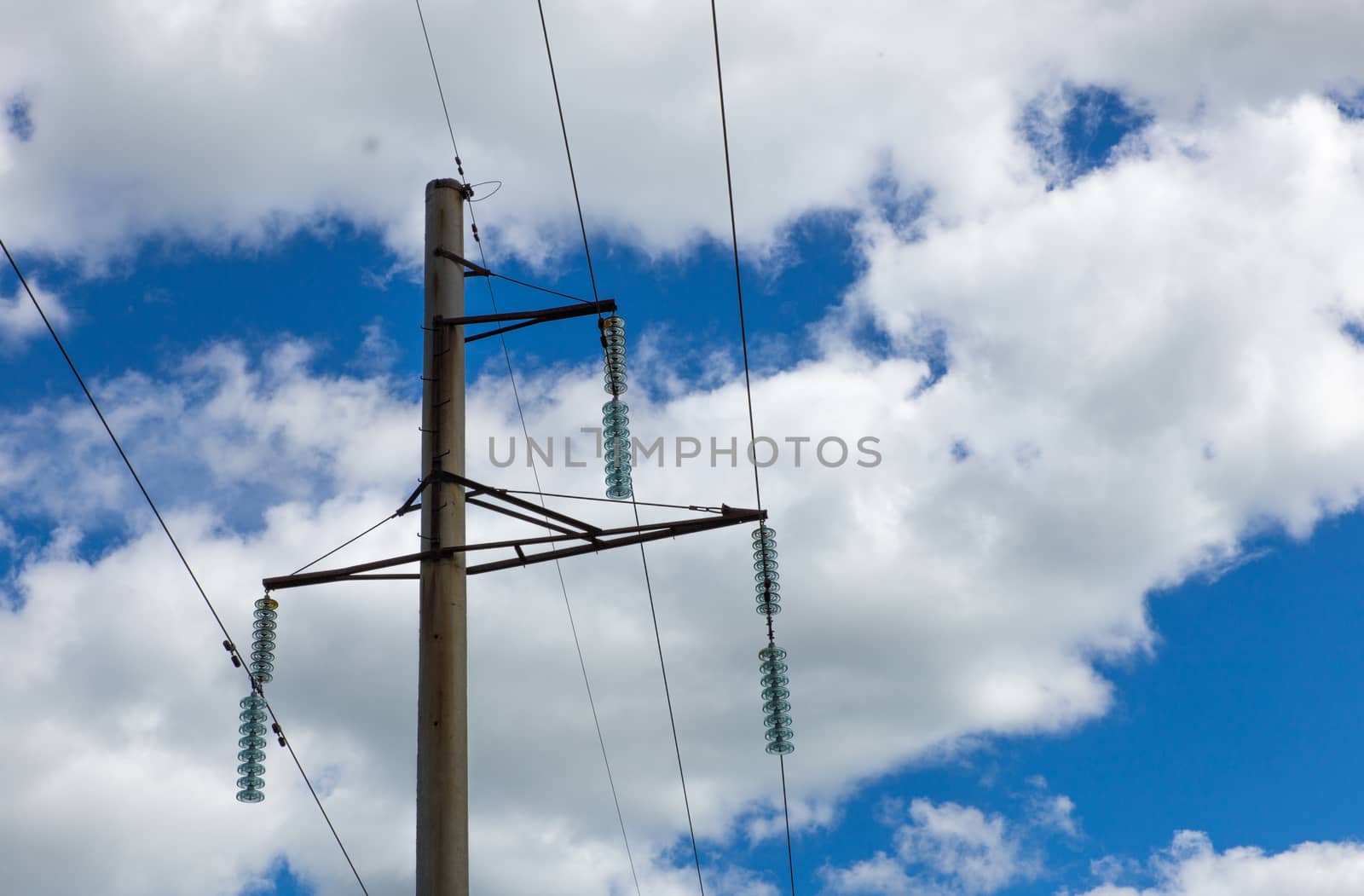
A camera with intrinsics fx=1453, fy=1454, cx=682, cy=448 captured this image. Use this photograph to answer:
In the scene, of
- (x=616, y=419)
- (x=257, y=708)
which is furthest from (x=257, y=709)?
(x=616, y=419)

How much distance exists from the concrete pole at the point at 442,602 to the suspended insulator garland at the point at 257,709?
1.58m

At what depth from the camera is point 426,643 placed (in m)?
13.0

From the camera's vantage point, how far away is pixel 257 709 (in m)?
13.3

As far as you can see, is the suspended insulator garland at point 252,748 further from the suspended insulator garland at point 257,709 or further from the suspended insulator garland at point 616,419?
the suspended insulator garland at point 616,419

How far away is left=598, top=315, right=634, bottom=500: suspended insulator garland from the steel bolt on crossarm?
33 mm

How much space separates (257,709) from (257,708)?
0.01m

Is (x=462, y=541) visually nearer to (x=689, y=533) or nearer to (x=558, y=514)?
(x=558, y=514)

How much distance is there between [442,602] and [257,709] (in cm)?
201

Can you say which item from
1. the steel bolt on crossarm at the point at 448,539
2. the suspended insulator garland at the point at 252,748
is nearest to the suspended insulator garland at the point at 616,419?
the steel bolt on crossarm at the point at 448,539

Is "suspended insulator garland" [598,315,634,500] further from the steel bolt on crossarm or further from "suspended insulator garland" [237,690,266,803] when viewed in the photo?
"suspended insulator garland" [237,690,266,803]

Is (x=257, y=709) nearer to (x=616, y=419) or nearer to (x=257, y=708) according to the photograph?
(x=257, y=708)

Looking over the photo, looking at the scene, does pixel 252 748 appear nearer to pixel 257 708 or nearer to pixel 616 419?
pixel 257 708

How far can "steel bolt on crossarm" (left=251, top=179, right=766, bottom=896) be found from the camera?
12.4 metres

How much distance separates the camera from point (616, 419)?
1326 cm
